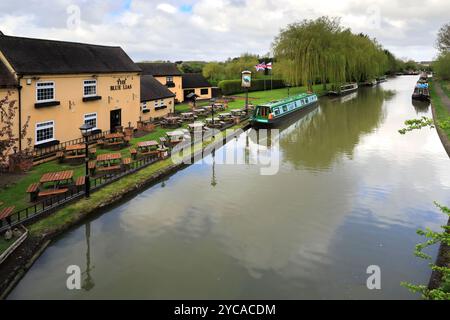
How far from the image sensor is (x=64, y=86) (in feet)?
61.4

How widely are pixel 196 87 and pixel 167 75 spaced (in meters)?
5.25

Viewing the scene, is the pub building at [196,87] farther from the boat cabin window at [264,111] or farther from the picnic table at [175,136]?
the picnic table at [175,136]

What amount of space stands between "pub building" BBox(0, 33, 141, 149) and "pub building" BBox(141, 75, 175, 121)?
117 inches

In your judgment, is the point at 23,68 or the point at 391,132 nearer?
the point at 23,68

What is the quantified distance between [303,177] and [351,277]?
25.6ft

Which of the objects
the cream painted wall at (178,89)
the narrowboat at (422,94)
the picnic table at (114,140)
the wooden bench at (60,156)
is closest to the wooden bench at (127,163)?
the wooden bench at (60,156)

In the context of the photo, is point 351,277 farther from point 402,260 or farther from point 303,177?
point 303,177

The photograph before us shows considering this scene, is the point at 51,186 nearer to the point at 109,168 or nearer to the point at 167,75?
the point at 109,168

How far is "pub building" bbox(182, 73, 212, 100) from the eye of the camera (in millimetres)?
44312

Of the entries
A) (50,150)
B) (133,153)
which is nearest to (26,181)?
(50,150)

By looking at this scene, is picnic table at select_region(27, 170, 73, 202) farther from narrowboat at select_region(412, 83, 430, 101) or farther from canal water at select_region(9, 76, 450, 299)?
narrowboat at select_region(412, 83, 430, 101)
